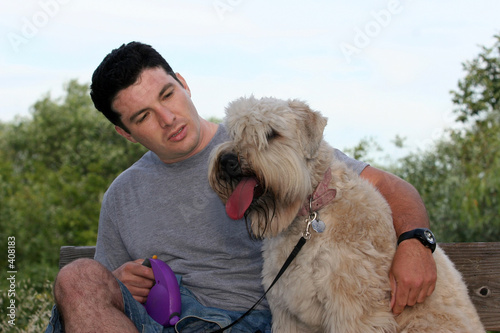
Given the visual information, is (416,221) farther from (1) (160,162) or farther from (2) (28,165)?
(2) (28,165)

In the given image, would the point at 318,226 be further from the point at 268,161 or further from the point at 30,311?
the point at 30,311

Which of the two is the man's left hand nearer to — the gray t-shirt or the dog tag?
the dog tag

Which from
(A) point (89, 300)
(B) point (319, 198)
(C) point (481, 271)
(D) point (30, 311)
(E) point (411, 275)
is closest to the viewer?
(E) point (411, 275)

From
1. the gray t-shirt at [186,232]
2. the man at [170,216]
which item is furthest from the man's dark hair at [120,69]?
the gray t-shirt at [186,232]

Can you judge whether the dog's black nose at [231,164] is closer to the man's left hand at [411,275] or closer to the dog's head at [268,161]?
A: the dog's head at [268,161]

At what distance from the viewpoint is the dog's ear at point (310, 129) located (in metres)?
2.86

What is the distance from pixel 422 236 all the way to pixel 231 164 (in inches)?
43.5

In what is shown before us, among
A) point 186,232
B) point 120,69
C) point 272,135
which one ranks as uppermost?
point 120,69

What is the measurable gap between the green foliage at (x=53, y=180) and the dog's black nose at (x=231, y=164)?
3755mm

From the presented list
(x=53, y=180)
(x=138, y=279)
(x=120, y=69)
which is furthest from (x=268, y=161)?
(x=53, y=180)

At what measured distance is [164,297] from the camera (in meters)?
3.06

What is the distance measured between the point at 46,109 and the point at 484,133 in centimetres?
1109

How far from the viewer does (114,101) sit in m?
3.59

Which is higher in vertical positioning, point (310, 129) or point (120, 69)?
point (120, 69)
